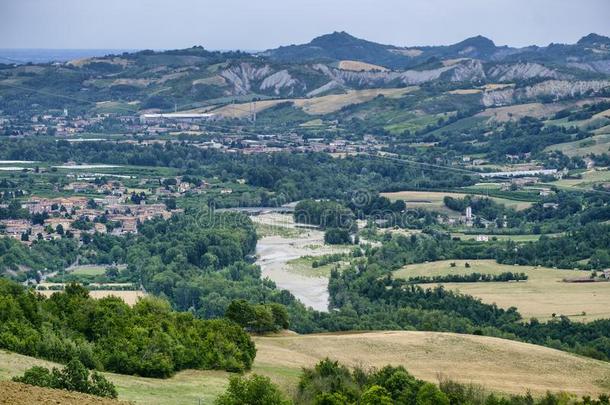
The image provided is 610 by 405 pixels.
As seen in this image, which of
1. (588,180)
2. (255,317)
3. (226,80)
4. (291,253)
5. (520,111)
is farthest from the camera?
(226,80)

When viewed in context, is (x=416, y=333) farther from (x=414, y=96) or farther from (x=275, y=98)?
(x=275, y=98)

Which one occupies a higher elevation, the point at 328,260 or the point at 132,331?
the point at 132,331

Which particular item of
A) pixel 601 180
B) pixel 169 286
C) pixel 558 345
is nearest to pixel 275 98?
pixel 601 180

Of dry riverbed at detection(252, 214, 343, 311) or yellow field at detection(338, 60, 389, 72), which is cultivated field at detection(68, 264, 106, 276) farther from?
yellow field at detection(338, 60, 389, 72)

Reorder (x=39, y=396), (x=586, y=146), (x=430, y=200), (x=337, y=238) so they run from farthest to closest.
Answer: (x=586, y=146) → (x=430, y=200) → (x=337, y=238) → (x=39, y=396)

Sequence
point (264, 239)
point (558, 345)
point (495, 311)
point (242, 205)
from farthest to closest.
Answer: point (242, 205) → point (264, 239) → point (495, 311) → point (558, 345)

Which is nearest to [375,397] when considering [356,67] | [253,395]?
[253,395]

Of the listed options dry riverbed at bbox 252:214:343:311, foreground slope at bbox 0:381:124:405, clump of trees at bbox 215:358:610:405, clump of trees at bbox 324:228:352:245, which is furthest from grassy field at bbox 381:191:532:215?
foreground slope at bbox 0:381:124:405

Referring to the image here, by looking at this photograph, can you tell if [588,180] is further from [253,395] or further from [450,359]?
[253,395]
